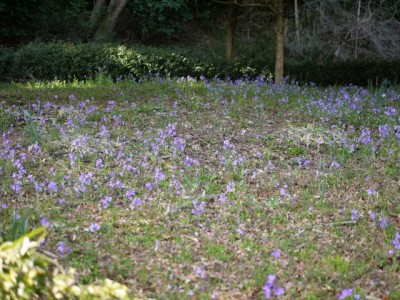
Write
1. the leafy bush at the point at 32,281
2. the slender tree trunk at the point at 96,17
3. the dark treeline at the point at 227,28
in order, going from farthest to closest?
the slender tree trunk at the point at 96,17 < the dark treeline at the point at 227,28 < the leafy bush at the point at 32,281

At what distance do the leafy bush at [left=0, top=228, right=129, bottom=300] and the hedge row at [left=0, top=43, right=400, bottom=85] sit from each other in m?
8.89

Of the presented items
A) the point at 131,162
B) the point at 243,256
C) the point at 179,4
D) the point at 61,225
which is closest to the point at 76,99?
the point at 131,162

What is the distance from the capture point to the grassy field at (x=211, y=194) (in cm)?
330

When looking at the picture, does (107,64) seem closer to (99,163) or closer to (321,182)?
(99,163)

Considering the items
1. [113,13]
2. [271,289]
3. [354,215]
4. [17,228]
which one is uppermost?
[113,13]

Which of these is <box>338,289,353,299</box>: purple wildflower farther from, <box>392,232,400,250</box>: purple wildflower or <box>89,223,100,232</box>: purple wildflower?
<box>89,223,100,232</box>: purple wildflower

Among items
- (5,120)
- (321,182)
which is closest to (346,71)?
(321,182)

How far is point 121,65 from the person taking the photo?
11875 millimetres

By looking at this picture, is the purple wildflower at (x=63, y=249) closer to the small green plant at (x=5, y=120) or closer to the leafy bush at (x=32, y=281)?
the leafy bush at (x=32, y=281)

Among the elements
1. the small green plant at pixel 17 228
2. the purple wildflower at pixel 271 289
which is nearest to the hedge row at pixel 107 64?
the small green plant at pixel 17 228

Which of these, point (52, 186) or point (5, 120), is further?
point (5, 120)

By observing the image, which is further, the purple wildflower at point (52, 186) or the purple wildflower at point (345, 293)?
the purple wildflower at point (52, 186)

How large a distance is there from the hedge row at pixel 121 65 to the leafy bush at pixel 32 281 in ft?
29.2

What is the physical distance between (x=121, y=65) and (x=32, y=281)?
9821 mm
